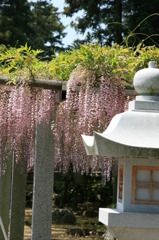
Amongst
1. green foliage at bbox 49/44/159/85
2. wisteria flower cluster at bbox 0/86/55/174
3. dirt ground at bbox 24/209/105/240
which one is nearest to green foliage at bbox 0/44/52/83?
wisteria flower cluster at bbox 0/86/55/174

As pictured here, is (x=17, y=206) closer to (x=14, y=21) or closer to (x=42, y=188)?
(x=42, y=188)

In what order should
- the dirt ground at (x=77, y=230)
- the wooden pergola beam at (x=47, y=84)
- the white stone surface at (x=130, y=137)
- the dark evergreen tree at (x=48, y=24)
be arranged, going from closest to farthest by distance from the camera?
the white stone surface at (x=130, y=137)
the wooden pergola beam at (x=47, y=84)
the dirt ground at (x=77, y=230)
the dark evergreen tree at (x=48, y=24)

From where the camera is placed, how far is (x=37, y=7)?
2488 centimetres

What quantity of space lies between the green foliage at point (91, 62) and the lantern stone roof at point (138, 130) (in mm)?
1734

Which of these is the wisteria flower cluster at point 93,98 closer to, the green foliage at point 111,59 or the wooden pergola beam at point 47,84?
the green foliage at point 111,59

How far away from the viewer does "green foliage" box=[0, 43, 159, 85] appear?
568cm

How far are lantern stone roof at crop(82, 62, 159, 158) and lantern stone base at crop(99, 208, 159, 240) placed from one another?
0.43 metres

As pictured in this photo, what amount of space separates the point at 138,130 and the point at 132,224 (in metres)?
0.66

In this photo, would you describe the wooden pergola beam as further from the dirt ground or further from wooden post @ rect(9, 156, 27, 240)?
the dirt ground

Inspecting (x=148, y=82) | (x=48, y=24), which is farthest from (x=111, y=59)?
(x=48, y=24)

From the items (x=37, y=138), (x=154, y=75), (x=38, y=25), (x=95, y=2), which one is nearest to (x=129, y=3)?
(x=95, y=2)

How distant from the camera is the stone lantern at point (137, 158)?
3572mm

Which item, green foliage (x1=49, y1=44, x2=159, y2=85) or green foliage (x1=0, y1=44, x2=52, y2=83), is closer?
green foliage (x1=49, y1=44, x2=159, y2=85)

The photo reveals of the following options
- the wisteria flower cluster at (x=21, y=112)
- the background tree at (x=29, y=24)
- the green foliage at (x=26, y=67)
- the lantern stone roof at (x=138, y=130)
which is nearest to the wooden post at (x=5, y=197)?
the wisteria flower cluster at (x=21, y=112)
